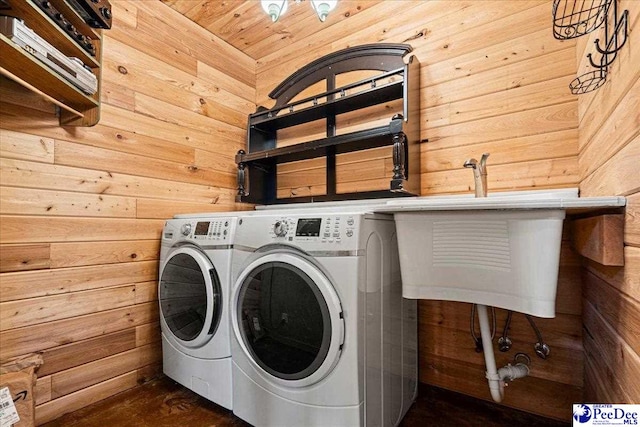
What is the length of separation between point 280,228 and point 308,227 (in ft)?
0.43

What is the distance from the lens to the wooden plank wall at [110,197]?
4.77 feet

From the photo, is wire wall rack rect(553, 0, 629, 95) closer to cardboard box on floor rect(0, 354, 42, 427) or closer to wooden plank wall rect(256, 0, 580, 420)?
wooden plank wall rect(256, 0, 580, 420)

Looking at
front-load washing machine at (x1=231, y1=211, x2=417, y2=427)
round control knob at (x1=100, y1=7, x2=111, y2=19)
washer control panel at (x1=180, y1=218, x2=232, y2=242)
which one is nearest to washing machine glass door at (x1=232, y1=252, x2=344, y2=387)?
front-load washing machine at (x1=231, y1=211, x2=417, y2=427)

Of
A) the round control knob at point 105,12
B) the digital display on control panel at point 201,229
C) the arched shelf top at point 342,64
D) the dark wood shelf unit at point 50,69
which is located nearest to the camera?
the dark wood shelf unit at point 50,69

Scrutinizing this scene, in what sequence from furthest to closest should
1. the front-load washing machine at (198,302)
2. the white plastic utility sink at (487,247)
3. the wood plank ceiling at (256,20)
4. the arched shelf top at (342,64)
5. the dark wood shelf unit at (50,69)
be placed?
the wood plank ceiling at (256,20), the arched shelf top at (342,64), the front-load washing machine at (198,302), the dark wood shelf unit at (50,69), the white plastic utility sink at (487,247)

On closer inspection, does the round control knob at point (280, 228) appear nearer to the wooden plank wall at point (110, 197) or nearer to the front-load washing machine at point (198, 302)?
the front-load washing machine at point (198, 302)

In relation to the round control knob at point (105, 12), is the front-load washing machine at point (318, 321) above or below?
below

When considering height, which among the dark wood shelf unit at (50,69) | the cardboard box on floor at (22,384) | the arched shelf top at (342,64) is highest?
the arched shelf top at (342,64)

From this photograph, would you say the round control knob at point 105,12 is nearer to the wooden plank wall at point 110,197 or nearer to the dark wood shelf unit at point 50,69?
the dark wood shelf unit at point 50,69

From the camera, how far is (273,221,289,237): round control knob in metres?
1.29

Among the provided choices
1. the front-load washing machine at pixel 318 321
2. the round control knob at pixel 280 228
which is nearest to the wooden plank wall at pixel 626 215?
the front-load washing machine at pixel 318 321

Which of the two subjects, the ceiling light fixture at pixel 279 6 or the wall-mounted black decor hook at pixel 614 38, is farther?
the ceiling light fixture at pixel 279 6

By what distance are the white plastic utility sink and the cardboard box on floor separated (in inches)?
64.1

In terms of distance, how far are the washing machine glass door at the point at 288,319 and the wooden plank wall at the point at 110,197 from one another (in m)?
0.85
